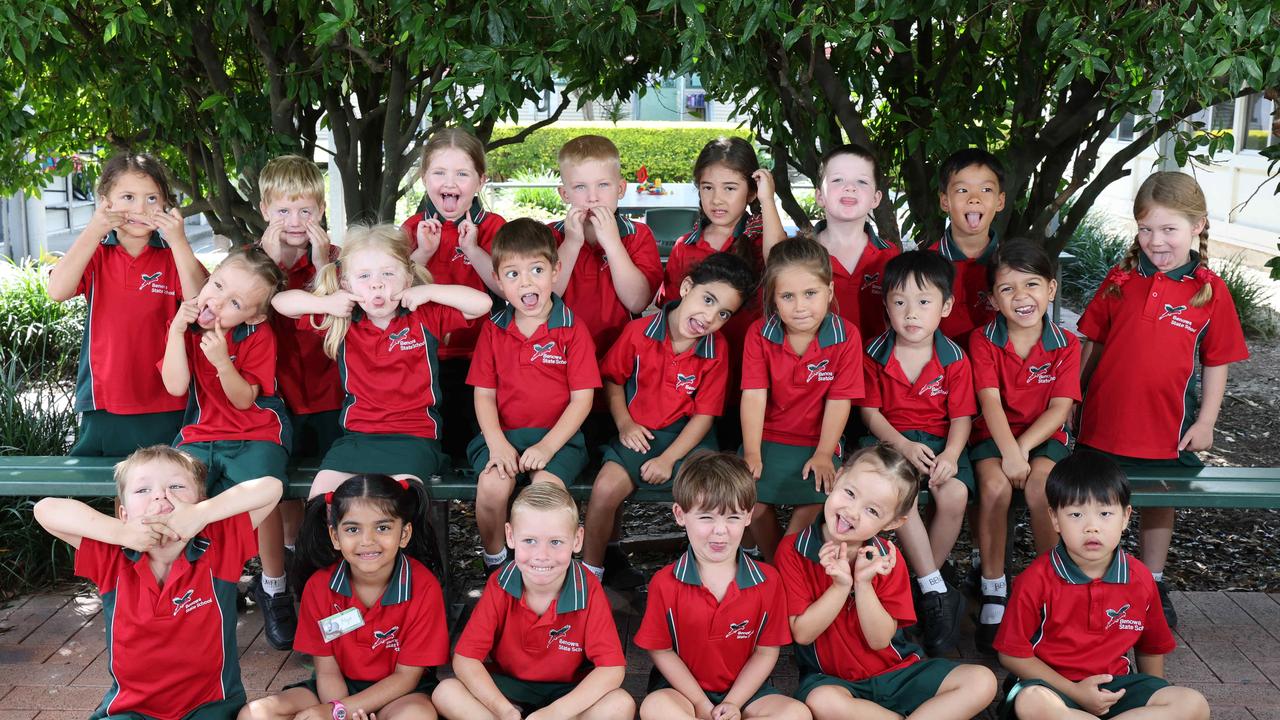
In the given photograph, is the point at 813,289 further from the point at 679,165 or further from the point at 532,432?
the point at 679,165

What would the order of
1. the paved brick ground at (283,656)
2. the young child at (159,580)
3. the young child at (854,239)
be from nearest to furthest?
1. the young child at (159,580)
2. the paved brick ground at (283,656)
3. the young child at (854,239)

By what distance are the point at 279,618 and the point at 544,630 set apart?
1124 millimetres

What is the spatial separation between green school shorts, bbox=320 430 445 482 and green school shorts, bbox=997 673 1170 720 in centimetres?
190

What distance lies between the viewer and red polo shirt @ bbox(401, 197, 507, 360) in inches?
170

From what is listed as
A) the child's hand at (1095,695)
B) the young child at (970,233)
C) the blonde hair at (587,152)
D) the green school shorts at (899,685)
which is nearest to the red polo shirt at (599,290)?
the blonde hair at (587,152)

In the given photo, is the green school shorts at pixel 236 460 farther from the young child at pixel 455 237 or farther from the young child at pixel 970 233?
the young child at pixel 970 233

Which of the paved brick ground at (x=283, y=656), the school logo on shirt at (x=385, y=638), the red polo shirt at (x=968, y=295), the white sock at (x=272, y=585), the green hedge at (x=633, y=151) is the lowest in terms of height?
the paved brick ground at (x=283, y=656)

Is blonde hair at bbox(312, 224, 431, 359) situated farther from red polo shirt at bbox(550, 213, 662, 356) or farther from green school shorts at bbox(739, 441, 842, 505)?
green school shorts at bbox(739, 441, 842, 505)

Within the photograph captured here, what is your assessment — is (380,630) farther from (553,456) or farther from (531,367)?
(531,367)

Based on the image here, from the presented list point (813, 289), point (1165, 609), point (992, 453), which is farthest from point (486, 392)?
point (1165, 609)

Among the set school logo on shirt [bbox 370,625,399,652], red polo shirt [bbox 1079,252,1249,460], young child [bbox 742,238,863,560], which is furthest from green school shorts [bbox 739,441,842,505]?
school logo on shirt [bbox 370,625,399,652]

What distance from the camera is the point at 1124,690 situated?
323cm

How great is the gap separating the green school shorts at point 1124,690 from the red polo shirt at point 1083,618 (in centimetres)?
5

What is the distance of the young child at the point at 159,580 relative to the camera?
306cm
